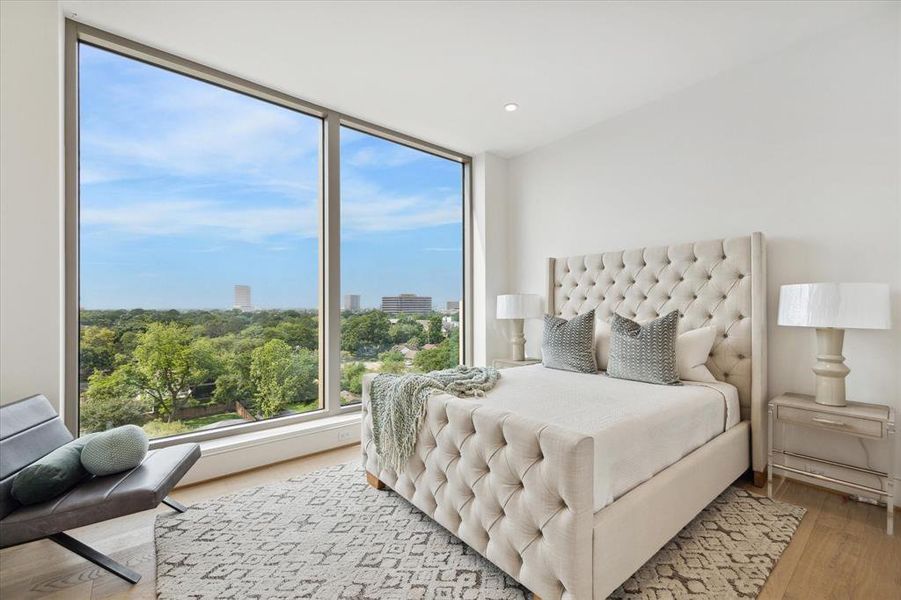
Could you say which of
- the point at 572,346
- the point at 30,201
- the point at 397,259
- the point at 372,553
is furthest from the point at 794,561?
the point at 30,201

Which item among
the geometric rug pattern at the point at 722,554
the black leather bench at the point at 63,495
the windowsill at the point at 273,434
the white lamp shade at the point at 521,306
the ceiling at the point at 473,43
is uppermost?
the ceiling at the point at 473,43

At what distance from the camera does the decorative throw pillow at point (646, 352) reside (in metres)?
2.48

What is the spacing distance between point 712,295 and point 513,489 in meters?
2.13

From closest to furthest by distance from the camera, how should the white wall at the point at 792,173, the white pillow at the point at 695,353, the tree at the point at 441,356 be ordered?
the white wall at the point at 792,173 → the white pillow at the point at 695,353 → the tree at the point at 441,356

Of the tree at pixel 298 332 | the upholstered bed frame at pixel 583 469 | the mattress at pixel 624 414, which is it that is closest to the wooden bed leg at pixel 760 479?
the upholstered bed frame at pixel 583 469

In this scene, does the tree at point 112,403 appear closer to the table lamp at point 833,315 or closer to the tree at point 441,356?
the tree at point 441,356

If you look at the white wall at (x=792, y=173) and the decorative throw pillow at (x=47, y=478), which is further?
the white wall at (x=792, y=173)

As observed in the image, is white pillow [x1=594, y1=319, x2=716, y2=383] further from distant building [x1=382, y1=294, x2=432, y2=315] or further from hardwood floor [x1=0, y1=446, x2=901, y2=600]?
distant building [x1=382, y1=294, x2=432, y2=315]

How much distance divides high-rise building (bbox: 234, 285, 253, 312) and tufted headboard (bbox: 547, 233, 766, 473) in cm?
270

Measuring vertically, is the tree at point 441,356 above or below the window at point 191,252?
below

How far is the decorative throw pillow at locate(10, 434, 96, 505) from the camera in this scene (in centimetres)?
152

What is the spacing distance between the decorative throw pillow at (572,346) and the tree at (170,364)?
2.46 m

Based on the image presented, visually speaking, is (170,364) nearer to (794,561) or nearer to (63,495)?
(63,495)

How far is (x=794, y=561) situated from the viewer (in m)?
1.77
